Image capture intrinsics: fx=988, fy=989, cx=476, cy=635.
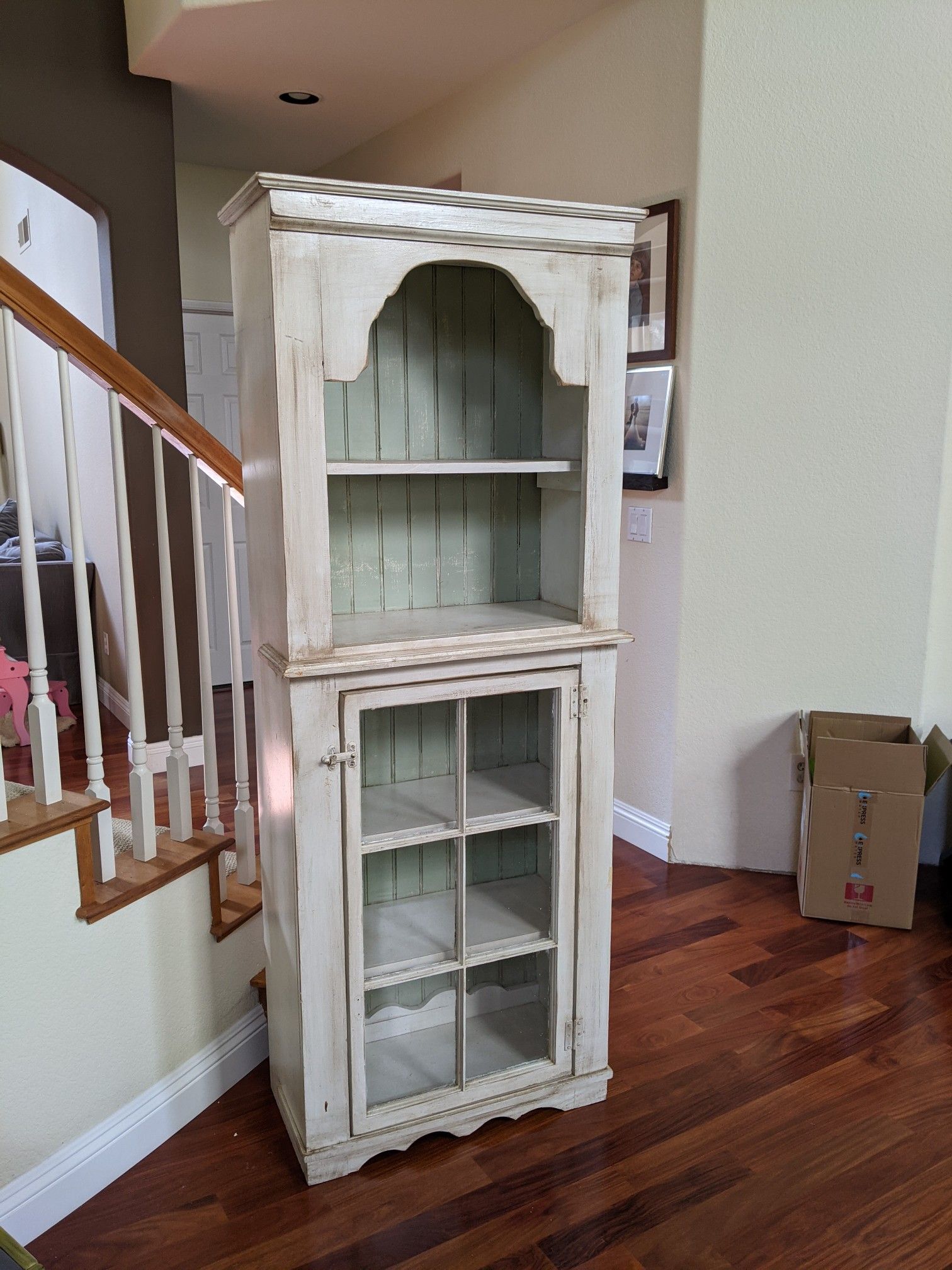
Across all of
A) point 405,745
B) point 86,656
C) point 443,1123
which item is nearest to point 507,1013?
point 443,1123

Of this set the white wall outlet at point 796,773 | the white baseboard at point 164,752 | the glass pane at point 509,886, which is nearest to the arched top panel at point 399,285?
the glass pane at point 509,886

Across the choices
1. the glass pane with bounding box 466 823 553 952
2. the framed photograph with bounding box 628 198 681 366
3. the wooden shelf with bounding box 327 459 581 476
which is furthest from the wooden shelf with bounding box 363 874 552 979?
the framed photograph with bounding box 628 198 681 366

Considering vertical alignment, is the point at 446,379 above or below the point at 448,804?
above

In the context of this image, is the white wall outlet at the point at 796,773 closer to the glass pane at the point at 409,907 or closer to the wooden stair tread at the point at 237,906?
the glass pane at the point at 409,907

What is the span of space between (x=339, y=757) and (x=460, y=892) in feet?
1.33

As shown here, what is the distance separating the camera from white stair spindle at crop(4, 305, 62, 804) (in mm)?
1655

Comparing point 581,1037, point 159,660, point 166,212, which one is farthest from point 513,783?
point 166,212

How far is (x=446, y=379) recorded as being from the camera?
6.60 feet

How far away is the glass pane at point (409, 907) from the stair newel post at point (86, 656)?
509 mm

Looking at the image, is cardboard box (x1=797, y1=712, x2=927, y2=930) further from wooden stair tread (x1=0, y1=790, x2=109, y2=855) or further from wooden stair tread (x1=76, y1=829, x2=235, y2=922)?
wooden stair tread (x1=0, y1=790, x2=109, y2=855)

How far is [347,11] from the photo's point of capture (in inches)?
117

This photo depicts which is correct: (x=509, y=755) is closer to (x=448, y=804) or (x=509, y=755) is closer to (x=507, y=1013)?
(x=448, y=804)

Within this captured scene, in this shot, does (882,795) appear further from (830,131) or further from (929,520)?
(830,131)

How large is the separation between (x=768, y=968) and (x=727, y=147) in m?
2.29
